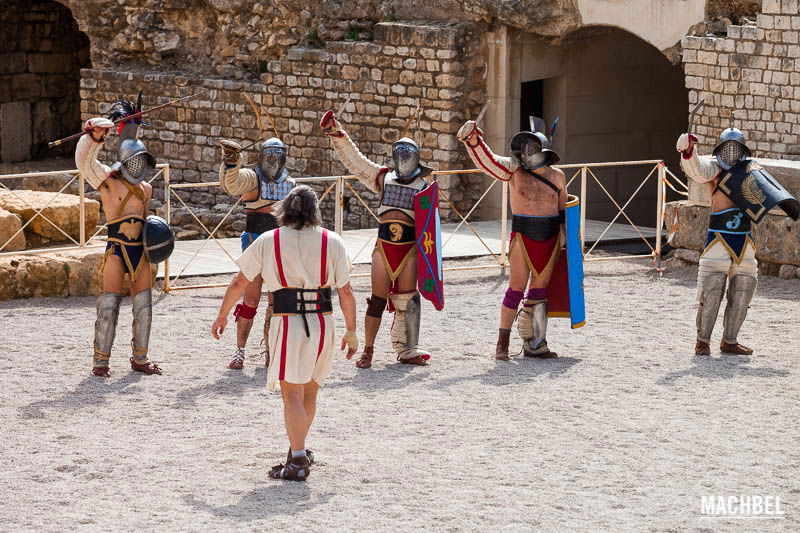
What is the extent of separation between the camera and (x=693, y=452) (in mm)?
6828

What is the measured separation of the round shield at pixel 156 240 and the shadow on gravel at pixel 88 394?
2.43 ft

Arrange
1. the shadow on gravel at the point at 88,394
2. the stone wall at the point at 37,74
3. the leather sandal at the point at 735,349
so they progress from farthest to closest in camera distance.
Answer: the stone wall at the point at 37,74, the leather sandal at the point at 735,349, the shadow on gravel at the point at 88,394

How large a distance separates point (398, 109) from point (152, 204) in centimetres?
356

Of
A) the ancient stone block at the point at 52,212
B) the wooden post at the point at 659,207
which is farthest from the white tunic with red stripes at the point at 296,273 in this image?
the wooden post at the point at 659,207

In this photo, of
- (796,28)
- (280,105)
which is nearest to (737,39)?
(796,28)

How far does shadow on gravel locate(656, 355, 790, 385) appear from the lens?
843 cm

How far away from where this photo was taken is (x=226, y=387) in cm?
818

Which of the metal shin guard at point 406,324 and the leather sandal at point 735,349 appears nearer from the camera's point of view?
the metal shin guard at point 406,324

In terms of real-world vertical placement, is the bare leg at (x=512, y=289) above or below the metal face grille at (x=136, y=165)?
below

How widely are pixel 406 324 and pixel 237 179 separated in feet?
4.65

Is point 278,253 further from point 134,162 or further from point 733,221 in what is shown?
point 733,221

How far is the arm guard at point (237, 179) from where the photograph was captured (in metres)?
8.55

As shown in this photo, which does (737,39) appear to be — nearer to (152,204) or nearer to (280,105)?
(280,105)

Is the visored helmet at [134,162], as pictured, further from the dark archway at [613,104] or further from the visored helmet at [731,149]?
the dark archway at [613,104]
